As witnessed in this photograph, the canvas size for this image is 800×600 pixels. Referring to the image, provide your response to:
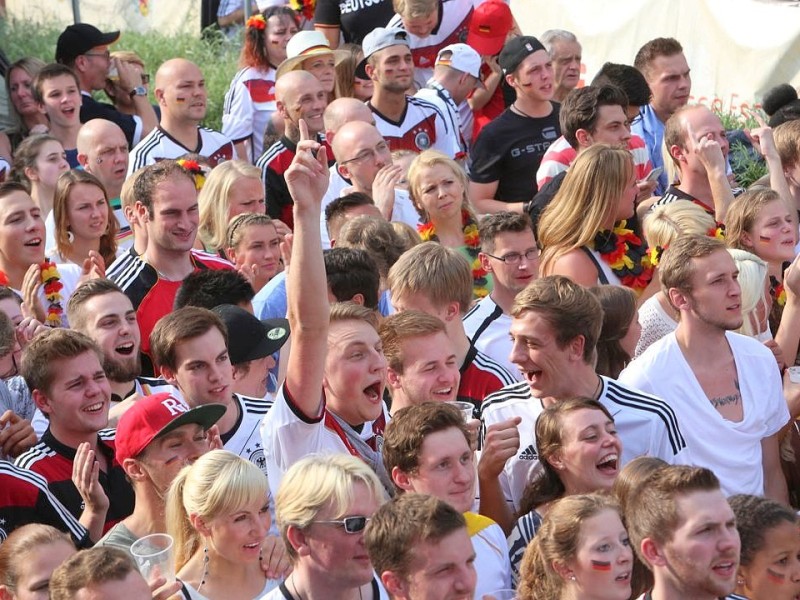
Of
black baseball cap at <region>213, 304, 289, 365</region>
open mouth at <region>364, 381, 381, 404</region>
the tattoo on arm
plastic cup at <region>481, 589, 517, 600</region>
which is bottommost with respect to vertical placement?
plastic cup at <region>481, 589, 517, 600</region>

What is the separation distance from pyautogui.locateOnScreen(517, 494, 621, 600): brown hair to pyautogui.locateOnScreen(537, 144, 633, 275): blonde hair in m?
2.54

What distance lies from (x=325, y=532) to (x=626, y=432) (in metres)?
1.61

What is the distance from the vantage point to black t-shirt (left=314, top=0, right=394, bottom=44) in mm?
12359

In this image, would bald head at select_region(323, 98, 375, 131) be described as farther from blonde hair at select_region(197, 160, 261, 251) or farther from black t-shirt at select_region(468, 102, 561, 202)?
blonde hair at select_region(197, 160, 261, 251)

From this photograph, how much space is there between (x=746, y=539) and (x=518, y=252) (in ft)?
7.45

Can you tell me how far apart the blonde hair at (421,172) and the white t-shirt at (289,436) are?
3.17 meters

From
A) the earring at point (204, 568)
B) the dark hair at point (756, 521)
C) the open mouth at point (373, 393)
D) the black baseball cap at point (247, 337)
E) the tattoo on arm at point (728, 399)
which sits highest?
the open mouth at point (373, 393)

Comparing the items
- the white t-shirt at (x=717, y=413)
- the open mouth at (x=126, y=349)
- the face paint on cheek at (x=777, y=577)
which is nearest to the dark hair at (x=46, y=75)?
the open mouth at (x=126, y=349)

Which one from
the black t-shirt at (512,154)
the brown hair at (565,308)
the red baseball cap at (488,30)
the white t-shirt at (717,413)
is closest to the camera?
the brown hair at (565,308)

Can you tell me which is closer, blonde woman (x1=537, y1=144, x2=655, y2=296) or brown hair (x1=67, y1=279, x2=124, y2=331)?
brown hair (x1=67, y1=279, x2=124, y2=331)

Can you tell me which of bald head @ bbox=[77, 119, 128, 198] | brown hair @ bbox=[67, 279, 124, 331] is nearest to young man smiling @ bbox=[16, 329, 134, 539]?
brown hair @ bbox=[67, 279, 124, 331]

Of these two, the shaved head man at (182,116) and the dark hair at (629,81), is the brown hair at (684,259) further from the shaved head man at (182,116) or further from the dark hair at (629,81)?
the shaved head man at (182,116)

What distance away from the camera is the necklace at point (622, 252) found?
745 centimetres

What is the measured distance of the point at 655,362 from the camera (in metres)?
6.39
